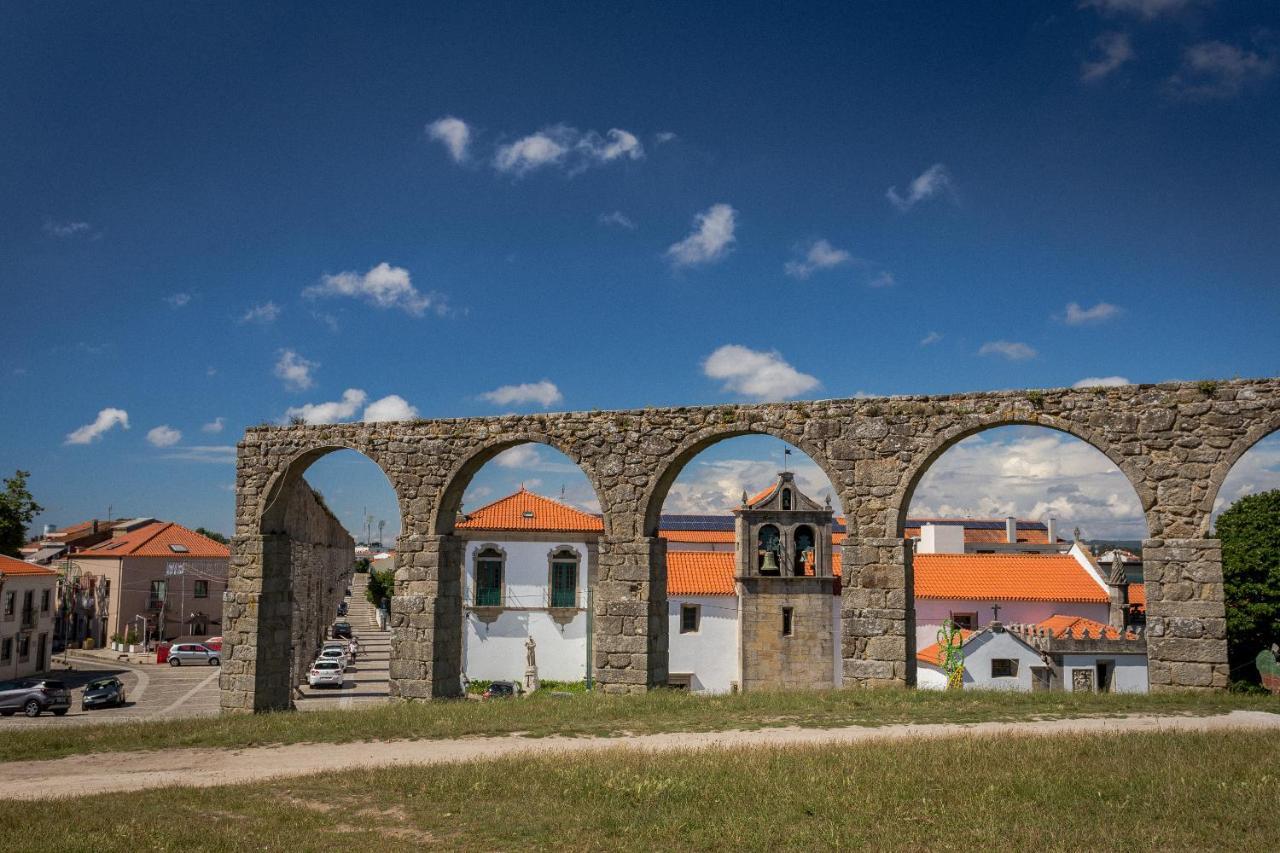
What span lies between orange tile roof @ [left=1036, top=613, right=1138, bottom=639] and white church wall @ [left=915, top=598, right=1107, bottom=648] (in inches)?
17.3

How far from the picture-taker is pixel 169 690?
104 feet

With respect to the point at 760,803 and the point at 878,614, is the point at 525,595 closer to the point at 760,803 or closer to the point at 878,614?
the point at 878,614

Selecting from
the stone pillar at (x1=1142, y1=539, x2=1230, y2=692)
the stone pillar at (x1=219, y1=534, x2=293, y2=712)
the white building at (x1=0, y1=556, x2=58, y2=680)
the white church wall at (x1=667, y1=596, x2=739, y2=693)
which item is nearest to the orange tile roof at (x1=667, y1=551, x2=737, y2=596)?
the white church wall at (x1=667, y1=596, x2=739, y2=693)

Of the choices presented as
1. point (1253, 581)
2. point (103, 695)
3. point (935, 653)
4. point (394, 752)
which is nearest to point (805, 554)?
point (935, 653)

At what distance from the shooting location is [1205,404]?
41.8 ft

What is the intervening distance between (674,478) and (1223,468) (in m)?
8.09

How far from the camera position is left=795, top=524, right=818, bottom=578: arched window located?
33.0m

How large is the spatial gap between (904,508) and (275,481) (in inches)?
462

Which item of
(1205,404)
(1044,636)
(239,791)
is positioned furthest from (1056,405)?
(1044,636)

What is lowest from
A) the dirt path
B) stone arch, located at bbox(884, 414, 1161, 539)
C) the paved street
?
the paved street

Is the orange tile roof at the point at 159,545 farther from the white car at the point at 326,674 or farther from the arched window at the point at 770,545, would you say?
the arched window at the point at 770,545

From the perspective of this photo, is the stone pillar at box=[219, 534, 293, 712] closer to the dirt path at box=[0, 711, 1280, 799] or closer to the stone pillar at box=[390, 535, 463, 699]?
the stone pillar at box=[390, 535, 463, 699]

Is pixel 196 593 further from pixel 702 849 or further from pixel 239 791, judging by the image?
pixel 702 849

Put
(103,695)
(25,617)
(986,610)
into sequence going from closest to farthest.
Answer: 1. (103,695)
2. (25,617)
3. (986,610)
